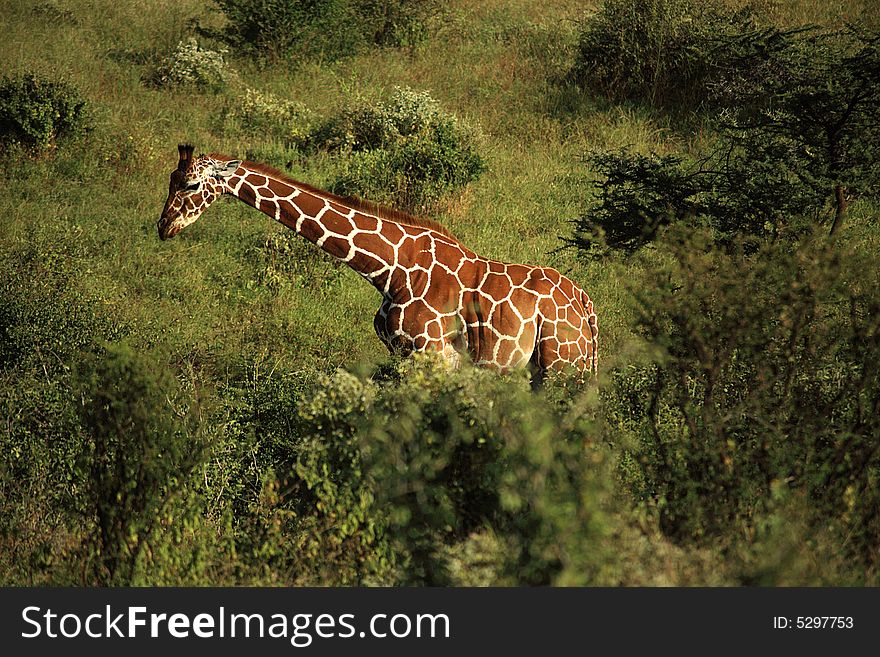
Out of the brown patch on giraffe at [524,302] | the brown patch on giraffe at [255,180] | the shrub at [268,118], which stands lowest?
the shrub at [268,118]

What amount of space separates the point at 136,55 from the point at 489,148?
849 cm

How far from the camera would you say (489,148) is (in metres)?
18.5

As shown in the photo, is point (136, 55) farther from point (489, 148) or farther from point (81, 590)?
point (81, 590)

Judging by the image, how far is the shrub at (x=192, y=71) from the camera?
2023 centimetres

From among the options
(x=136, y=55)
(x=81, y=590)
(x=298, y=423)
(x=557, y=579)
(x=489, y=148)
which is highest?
(x=557, y=579)

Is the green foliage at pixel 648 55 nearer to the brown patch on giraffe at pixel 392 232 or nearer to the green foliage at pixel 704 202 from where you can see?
the green foliage at pixel 704 202

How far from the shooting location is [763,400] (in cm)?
818

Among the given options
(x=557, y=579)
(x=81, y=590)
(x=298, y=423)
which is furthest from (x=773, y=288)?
(x=81, y=590)

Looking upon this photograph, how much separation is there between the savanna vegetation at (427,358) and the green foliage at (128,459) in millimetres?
29

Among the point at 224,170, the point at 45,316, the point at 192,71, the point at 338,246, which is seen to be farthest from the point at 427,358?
the point at 192,71

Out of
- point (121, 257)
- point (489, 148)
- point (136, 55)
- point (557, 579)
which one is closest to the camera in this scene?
point (557, 579)

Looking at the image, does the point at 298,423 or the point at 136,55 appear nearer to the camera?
the point at 298,423

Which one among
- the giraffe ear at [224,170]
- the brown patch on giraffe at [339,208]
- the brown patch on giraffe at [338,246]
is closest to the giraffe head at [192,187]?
the giraffe ear at [224,170]

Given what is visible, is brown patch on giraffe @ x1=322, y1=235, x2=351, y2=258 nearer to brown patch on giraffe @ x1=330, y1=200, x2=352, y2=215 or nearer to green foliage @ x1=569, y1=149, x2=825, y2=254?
brown patch on giraffe @ x1=330, y1=200, x2=352, y2=215
